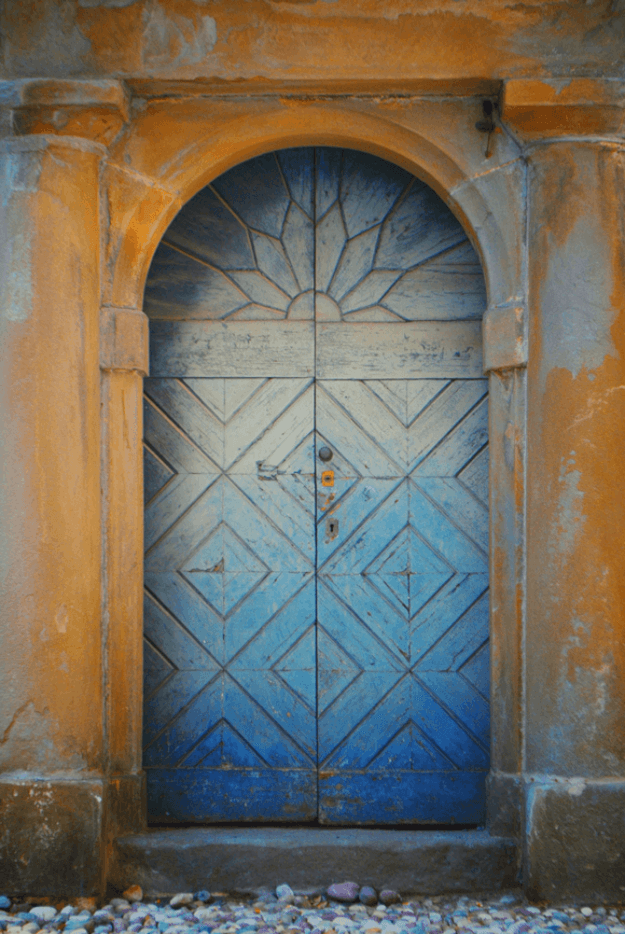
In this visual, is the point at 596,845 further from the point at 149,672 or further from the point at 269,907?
the point at 149,672

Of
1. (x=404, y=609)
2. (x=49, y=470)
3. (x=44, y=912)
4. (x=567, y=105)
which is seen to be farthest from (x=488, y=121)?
(x=44, y=912)

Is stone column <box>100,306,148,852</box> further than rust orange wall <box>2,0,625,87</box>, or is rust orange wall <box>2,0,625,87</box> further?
stone column <box>100,306,148,852</box>

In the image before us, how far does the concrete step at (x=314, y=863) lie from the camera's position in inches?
115

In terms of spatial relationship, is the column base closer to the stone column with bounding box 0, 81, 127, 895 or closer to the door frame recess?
the door frame recess

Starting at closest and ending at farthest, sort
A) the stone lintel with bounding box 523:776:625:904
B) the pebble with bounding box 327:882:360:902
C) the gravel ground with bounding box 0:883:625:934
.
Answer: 1. the gravel ground with bounding box 0:883:625:934
2. the stone lintel with bounding box 523:776:625:904
3. the pebble with bounding box 327:882:360:902

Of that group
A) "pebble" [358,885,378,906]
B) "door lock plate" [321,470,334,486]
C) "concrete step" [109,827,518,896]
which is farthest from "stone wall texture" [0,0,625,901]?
"door lock plate" [321,470,334,486]

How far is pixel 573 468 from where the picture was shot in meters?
2.90

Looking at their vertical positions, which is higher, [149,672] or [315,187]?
[315,187]

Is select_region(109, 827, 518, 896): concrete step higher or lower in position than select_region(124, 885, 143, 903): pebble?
higher

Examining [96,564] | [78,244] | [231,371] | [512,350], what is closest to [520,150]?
[512,350]

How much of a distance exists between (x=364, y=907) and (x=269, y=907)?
377 mm

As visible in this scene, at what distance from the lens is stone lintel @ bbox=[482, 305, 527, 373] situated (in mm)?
2994

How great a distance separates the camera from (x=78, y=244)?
2.95m

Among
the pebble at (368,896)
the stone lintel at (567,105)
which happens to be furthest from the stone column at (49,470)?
the stone lintel at (567,105)
